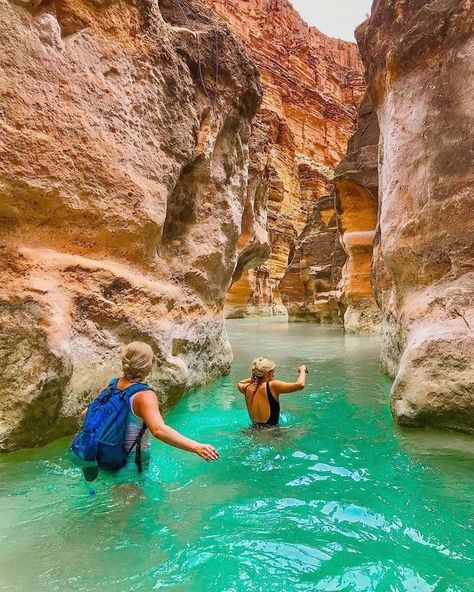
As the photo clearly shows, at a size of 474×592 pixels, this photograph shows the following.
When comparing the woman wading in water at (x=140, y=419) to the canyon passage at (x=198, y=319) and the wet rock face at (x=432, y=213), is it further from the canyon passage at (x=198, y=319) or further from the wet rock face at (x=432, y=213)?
the wet rock face at (x=432, y=213)

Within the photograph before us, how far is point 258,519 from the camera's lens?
2.64m

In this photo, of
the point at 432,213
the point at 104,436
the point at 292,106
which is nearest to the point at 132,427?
the point at 104,436

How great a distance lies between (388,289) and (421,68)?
386 centimetres

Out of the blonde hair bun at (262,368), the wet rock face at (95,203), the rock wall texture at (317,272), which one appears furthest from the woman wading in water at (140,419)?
the rock wall texture at (317,272)

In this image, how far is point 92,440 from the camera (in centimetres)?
258

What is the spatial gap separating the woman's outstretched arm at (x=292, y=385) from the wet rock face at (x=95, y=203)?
1.56 m

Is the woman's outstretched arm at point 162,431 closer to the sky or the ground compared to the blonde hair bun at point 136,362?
closer to the ground

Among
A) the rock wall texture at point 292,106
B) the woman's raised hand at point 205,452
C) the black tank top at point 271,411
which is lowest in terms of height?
the black tank top at point 271,411

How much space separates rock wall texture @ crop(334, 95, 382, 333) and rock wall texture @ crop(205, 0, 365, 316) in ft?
74.8

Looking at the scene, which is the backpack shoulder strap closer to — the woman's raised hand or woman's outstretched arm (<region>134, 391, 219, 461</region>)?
woman's outstretched arm (<region>134, 391, 219, 461</region>)

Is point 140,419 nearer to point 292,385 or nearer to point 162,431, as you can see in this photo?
point 162,431

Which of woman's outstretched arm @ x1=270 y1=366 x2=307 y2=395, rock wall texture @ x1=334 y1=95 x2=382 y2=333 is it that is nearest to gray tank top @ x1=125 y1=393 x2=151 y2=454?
woman's outstretched arm @ x1=270 y1=366 x2=307 y2=395

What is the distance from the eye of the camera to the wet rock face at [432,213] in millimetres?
4207

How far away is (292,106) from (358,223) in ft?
160
